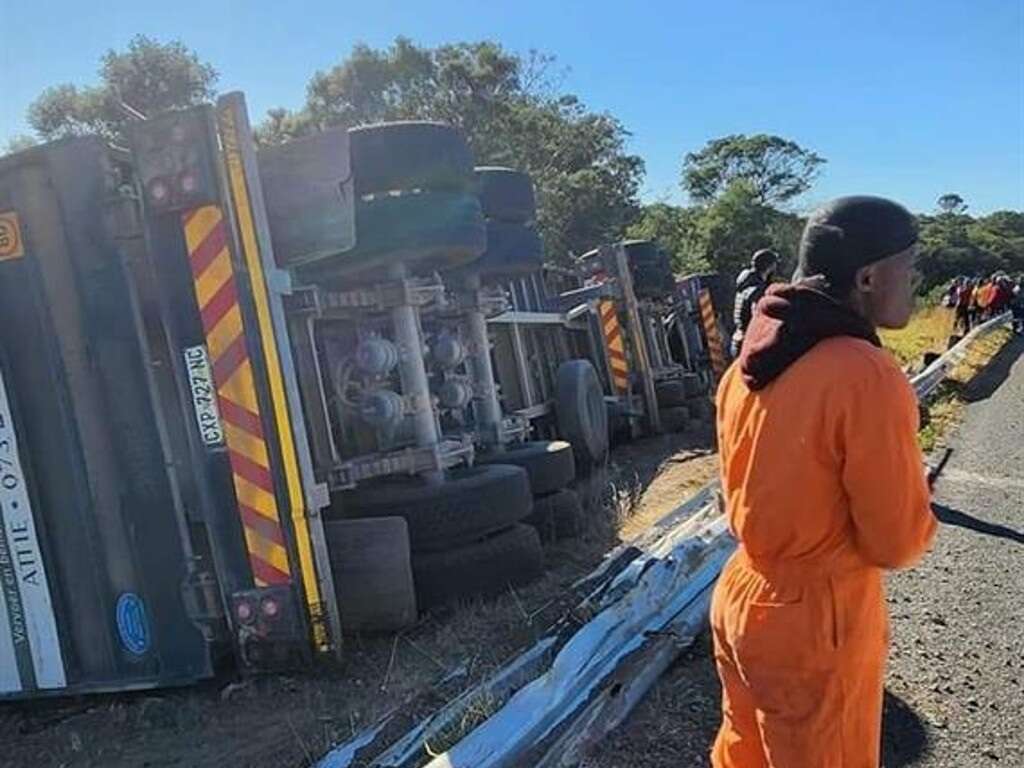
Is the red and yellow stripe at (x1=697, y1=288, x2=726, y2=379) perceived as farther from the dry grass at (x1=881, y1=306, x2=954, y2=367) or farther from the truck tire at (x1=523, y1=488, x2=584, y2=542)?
the truck tire at (x1=523, y1=488, x2=584, y2=542)

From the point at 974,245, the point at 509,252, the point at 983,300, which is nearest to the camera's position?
the point at 509,252

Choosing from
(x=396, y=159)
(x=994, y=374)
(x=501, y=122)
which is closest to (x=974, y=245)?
(x=501, y=122)

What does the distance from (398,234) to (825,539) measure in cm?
242

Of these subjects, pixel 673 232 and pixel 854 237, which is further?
pixel 673 232

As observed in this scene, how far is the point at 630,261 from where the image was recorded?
9367 mm

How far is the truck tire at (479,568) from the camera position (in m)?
3.64

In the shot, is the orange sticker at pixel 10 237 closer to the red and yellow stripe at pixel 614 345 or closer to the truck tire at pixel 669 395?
the red and yellow stripe at pixel 614 345

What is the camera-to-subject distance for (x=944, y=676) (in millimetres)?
2975

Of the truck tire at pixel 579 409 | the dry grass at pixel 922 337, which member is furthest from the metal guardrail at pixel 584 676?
the dry grass at pixel 922 337

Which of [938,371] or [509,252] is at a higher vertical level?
[509,252]

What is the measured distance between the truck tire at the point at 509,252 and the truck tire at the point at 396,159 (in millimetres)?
881

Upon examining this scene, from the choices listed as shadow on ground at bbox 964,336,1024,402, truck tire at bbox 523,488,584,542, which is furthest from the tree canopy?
truck tire at bbox 523,488,584,542

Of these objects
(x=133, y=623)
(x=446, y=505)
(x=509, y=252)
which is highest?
(x=509, y=252)

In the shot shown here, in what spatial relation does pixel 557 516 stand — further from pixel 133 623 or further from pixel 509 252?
pixel 133 623
